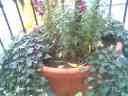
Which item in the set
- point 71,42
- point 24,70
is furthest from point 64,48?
point 24,70

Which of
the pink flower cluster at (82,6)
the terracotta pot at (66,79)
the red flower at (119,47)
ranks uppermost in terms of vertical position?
the pink flower cluster at (82,6)

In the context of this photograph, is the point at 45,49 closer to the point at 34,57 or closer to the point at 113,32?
the point at 34,57

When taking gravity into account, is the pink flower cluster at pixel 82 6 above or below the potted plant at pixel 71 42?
above

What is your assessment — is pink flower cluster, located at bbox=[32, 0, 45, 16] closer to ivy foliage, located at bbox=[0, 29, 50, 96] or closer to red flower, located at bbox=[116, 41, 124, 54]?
ivy foliage, located at bbox=[0, 29, 50, 96]

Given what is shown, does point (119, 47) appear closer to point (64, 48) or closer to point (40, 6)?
point (64, 48)

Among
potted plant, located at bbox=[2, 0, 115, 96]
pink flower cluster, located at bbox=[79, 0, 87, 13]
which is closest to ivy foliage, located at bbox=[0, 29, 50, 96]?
potted plant, located at bbox=[2, 0, 115, 96]

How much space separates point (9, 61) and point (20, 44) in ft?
0.34

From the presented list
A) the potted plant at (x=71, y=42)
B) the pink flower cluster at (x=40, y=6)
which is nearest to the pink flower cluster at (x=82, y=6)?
the potted plant at (x=71, y=42)

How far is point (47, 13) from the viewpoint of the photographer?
4.54 feet

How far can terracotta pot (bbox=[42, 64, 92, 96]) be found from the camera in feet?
4.30

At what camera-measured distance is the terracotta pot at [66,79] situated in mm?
1312

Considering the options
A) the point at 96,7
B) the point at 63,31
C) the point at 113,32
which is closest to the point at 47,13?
the point at 63,31

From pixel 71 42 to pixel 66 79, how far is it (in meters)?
0.17

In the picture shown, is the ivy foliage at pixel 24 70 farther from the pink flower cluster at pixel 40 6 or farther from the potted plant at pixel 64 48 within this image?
the pink flower cluster at pixel 40 6
